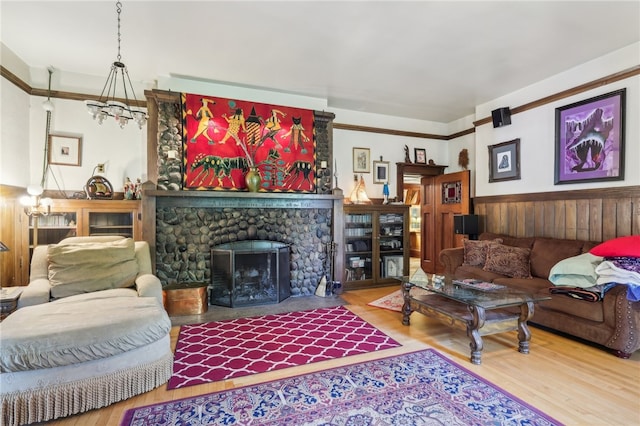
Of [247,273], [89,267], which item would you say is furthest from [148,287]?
[247,273]

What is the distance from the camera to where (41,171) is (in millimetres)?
3840

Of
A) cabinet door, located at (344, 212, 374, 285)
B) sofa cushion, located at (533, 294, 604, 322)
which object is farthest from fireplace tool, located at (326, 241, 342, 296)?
sofa cushion, located at (533, 294, 604, 322)

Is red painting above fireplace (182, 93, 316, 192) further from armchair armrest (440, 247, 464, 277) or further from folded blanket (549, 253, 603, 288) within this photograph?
folded blanket (549, 253, 603, 288)

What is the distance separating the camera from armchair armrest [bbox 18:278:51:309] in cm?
236

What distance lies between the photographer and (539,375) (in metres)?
2.31

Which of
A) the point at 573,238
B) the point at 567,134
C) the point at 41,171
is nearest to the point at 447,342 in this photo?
the point at 573,238

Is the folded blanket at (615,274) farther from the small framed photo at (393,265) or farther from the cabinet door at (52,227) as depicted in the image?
the cabinet door at (52,227)

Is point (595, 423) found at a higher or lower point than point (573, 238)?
lower

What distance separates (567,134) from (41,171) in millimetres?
6653

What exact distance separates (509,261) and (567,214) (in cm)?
97

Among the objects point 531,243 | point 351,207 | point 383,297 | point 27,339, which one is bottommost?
point 383,297

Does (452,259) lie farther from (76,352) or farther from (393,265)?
(76,352)

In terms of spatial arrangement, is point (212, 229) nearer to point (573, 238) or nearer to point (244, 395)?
point (244, 395)

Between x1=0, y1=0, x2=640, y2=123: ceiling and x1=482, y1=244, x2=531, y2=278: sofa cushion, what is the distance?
2262 millimetres
